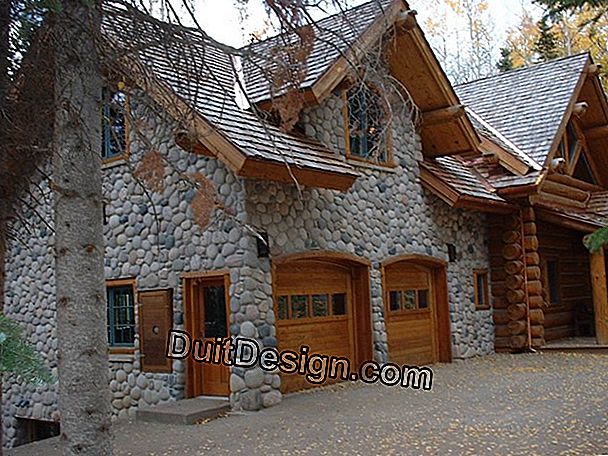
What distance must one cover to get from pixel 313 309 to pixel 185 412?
9.18 feet

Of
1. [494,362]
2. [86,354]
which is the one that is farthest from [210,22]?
[494,362]

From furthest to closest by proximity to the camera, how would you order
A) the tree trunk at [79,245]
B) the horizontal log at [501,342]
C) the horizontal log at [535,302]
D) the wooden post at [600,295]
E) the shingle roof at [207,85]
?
the horizontal log at [501,342] → the horizontal log at [535,302] → the wooden post at [600,295] → the shingle roof at [207,85] → the tree trunk at [79,245]

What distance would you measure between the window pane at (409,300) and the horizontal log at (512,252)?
263 cm

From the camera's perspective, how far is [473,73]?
32125 mm

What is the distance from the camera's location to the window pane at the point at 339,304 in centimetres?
1119

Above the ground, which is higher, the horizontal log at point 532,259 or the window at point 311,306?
the horizontal log at point 532,259

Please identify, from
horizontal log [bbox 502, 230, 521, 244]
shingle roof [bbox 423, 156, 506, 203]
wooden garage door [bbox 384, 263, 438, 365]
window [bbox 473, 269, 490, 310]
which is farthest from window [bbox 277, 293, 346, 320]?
horizontal log [bbox 502, 230, 521, 244]

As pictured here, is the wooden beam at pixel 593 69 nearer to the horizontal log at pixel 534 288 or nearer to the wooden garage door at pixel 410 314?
the horizontal log at pixel 534 288

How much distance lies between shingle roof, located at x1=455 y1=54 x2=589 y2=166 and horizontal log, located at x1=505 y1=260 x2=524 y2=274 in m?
2.06

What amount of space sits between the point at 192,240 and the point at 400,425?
3.92m

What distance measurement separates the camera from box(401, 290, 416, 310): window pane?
12703 millimetres

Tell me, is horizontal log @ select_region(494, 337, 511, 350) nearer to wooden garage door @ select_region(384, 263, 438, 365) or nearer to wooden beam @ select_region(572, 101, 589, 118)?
wooden garage door @ select_region(384, 263, 438, 365)

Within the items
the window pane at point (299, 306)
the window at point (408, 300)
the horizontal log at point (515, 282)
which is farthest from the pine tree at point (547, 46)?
the window pane at point (299, 306)

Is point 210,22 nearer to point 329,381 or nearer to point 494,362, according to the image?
point 329,381
